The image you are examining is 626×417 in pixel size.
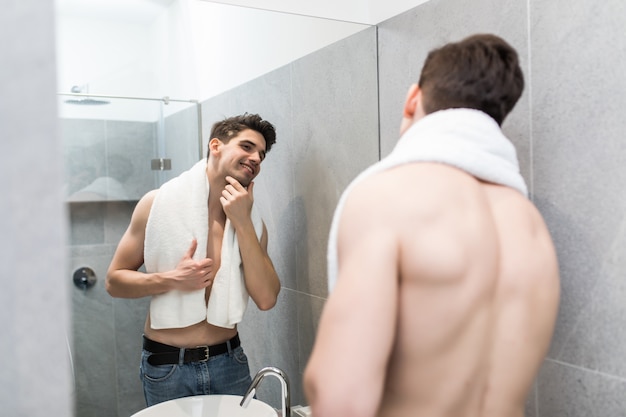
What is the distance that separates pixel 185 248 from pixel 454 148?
1.84 ft

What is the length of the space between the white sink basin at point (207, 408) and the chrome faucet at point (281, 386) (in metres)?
0.02

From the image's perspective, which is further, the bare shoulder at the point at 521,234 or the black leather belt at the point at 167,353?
the black leather belt at the point at 167,353

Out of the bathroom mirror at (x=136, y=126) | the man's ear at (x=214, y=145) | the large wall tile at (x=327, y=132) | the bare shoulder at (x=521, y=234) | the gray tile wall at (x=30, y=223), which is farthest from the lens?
the large wall tile at (x=327, y=132)

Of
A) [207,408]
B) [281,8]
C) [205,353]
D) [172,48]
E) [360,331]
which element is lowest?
[207,408]

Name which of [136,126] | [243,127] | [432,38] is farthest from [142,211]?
[432,38]

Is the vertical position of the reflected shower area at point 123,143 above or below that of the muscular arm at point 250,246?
above

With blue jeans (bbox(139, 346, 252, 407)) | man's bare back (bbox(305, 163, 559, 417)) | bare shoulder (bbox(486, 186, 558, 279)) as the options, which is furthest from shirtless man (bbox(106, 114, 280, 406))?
bare shoulder (bbox(486, 186, 558, 279))

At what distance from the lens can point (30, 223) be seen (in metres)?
0.72

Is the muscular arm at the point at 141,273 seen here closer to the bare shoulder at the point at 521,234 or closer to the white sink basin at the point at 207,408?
the white sink basin at the point at 207,408

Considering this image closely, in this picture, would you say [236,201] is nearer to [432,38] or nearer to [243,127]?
[243,127]

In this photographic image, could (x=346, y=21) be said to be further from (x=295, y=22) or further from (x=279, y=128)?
(x=279, y=128)

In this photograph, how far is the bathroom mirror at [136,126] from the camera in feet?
3.41

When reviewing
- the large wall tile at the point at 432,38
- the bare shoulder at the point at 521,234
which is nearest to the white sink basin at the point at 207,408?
the bare shoulder at the point at 521,234

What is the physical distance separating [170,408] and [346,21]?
3.57 ft
